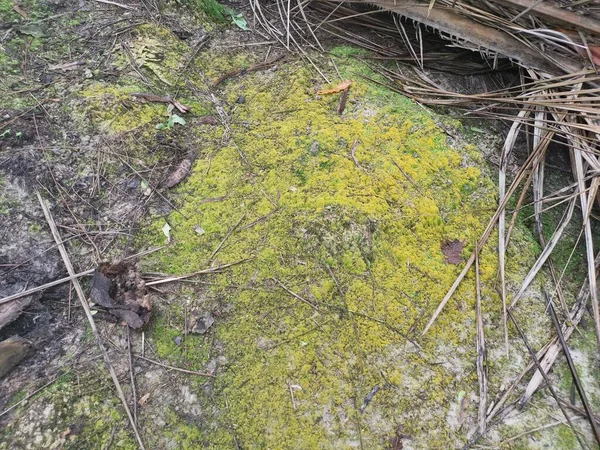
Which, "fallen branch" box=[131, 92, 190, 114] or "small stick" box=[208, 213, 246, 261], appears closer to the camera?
"small stick" box=[208, 213, 246, 261]

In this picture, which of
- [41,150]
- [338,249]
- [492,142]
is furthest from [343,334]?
[41,150]

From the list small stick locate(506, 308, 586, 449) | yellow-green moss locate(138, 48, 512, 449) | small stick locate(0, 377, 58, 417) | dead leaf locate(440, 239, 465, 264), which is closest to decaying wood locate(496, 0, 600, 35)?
yellow-green moss locate(138, 48, 512, 449)

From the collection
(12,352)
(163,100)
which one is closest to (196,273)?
(12,352)

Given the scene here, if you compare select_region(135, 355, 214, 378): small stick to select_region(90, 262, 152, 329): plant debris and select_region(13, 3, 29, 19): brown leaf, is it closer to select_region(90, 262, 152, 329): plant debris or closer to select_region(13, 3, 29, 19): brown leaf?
select_region(90, 262, 152, 329): plant debris

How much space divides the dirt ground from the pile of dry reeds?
2.8 inches

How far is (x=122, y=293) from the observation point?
1.78 meters

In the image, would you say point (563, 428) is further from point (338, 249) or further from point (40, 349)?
point (40, 349)

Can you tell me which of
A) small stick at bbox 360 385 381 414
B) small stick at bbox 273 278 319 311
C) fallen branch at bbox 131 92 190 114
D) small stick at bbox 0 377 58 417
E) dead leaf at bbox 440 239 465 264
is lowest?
small stick at bbox 0 377 58 417

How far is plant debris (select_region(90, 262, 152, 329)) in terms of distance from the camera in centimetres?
172

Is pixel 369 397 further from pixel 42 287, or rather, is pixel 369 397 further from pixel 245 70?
pixel 245 70

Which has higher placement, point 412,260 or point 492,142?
point 492,142

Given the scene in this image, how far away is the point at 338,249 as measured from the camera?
1.86m

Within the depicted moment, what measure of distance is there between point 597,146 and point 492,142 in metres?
0.48

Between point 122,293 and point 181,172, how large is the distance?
698mm
